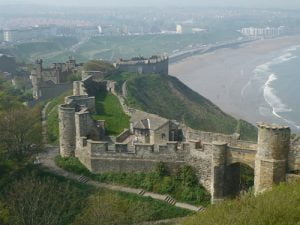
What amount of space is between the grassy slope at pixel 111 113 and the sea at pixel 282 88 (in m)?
21.2

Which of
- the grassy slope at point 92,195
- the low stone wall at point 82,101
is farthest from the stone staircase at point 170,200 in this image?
the low stone wall at point 82,101

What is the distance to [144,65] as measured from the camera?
75562 millimetres

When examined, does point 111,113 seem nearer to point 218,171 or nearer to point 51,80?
point 218,171

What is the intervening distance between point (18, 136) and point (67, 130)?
2837mm

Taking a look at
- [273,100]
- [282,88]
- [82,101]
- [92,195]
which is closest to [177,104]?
[273,100]

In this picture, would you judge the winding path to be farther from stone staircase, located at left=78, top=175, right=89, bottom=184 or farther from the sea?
the sea

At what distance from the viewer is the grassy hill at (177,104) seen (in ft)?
175

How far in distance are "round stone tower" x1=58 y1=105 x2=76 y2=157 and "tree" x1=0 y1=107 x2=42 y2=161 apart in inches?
55.9

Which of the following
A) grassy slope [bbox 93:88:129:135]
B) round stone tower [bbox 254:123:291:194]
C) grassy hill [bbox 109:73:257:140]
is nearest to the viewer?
round stone tower [bbox 254:123:291:194]

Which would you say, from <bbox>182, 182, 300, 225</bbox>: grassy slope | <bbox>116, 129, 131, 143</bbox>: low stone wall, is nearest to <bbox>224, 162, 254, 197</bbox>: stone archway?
<bbox>182, 182, 300, 225</bbox>: grassy slope

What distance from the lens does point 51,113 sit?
43531 millimetres

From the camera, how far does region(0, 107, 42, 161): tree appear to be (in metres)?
30.0

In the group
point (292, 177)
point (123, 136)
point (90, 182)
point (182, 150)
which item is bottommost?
point (90, 182)

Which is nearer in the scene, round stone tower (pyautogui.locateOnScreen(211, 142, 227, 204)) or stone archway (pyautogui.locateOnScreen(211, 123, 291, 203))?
stone archway (pyautogui.locateOnScreen(211, 123, 291, 203))
